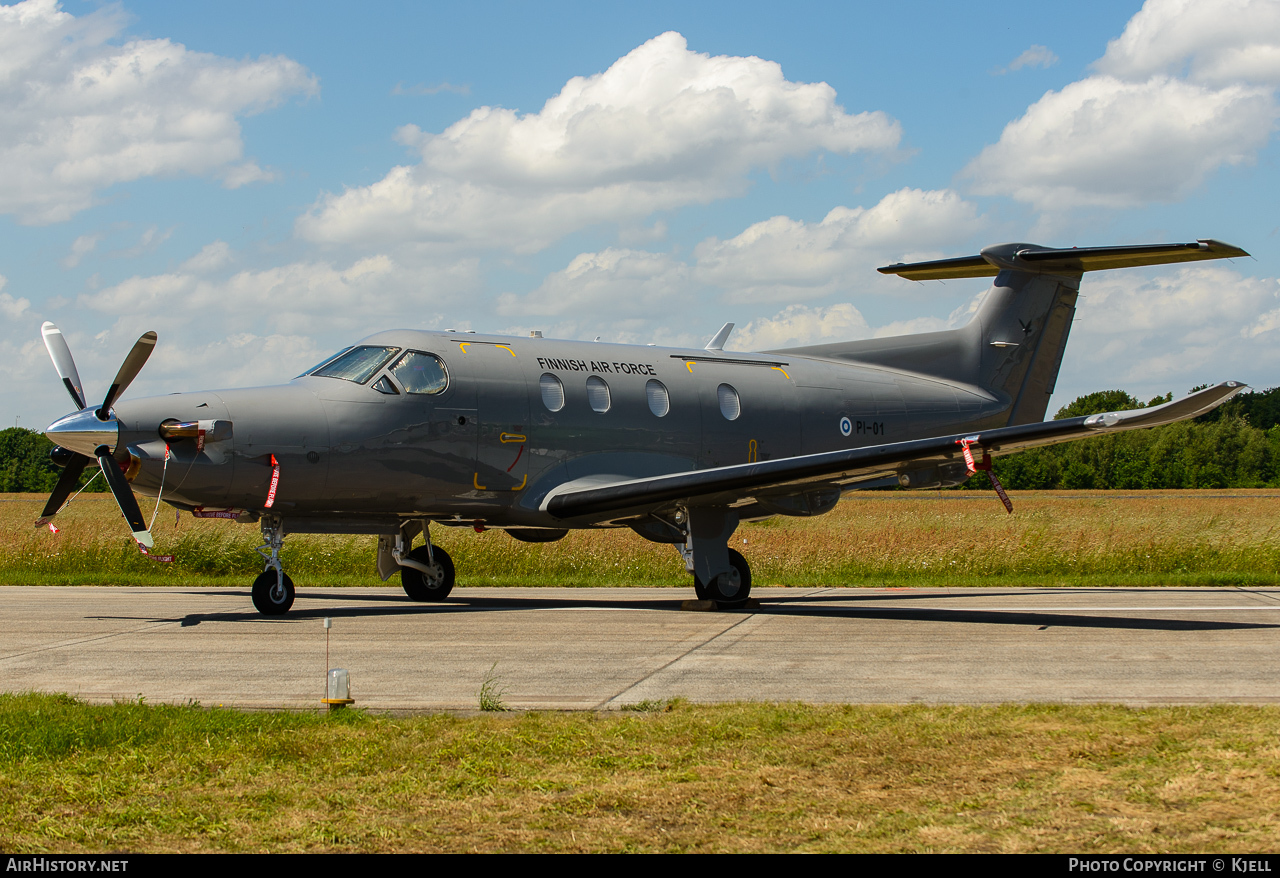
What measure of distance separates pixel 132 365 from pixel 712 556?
7843mm

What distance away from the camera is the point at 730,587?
52.5 feet

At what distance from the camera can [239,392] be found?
1409 centimetres

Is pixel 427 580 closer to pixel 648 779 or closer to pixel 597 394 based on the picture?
pixel 597 394

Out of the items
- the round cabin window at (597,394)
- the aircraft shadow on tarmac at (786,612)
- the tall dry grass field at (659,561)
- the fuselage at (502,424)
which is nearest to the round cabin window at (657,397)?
the fuselage at (502,424)

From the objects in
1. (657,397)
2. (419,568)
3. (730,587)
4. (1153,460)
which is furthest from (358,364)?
(1153,460)

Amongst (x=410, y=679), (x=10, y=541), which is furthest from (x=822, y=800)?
(x=10, y=541)

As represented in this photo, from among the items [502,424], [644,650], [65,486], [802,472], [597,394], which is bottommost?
[644,650]

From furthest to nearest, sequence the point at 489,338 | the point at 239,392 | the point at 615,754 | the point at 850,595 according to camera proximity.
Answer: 1. the point at 850,595
2. the point at 489,338
3. the point at 239,392
4. the point at 615,754

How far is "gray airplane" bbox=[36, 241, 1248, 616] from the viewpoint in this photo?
13.5m

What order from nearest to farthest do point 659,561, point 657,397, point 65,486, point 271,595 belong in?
1. point 65,486
2. point 271,595
3. point 657,397
4. point 659,561

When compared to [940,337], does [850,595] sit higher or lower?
lower

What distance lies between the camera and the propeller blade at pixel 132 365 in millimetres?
13456
